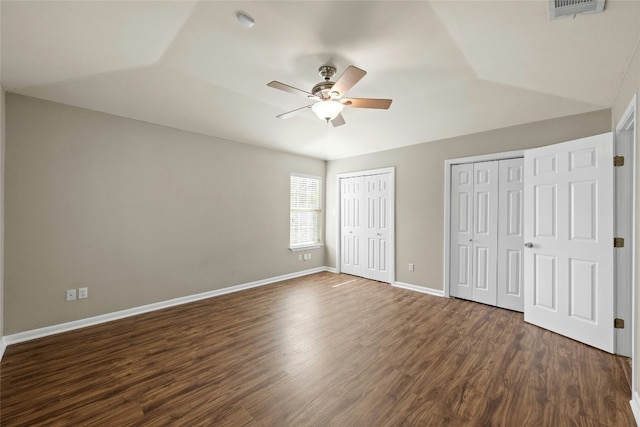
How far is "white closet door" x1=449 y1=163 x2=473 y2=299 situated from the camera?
411 centimetres

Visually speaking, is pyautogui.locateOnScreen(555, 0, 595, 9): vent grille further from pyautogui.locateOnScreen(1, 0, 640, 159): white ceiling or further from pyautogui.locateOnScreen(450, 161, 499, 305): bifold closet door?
pyautogui.locateOnScreen(450, 161, 499, 305): bifold closet door

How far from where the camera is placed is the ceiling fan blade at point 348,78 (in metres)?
2.04

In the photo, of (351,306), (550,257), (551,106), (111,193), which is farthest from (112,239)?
(551,106)

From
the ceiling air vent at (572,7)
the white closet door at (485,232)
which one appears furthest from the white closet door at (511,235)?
the ceiling air vent at (572,7)

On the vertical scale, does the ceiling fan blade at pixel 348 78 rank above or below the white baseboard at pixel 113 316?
above

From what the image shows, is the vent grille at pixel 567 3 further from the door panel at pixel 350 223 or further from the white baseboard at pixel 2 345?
the white baseboard at pixel 2 345

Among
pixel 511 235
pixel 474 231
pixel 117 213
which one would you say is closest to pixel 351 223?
pixel 474 231

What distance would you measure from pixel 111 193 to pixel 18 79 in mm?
1358

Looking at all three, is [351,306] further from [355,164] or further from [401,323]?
[355,164]

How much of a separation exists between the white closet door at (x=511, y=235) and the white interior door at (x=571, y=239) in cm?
31

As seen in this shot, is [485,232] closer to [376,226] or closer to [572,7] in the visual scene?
[376,226]

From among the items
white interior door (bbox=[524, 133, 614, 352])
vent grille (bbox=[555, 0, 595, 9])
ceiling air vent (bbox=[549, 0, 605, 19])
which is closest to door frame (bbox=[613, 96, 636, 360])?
white interior door (bbox=[524, 133, 614, 352])

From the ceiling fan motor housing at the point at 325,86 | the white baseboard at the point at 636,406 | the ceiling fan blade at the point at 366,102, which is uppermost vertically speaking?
the ceiling fan motor housing at the point at 325,86

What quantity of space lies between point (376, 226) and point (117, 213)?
13.9 ft
